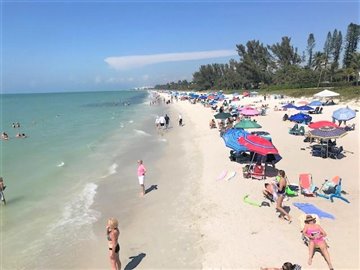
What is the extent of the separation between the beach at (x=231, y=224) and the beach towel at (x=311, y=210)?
0.55ft

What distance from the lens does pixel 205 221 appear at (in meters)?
9.73

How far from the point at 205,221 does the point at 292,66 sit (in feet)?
237

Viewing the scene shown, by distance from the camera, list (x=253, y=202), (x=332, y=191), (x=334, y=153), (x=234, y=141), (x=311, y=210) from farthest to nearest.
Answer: (x=334, y=153)
(x=234, y=141)
(x=332, y=191)
(x=253, y=202)
(x=311, y=210)

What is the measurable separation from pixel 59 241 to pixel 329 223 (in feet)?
24.5

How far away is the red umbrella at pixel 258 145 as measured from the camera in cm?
1247

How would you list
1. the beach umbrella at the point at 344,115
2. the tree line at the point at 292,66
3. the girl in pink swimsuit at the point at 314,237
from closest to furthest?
the girl in pink swimsuit at the point at 314,237 → the beach umbrella at the point at 344,115 → the tree line at the point at 292,66

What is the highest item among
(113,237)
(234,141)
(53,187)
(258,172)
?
(234,141)

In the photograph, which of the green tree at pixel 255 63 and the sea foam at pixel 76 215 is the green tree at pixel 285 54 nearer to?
the green tree at pixel 255 63

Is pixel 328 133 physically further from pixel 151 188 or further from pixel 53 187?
pixel 53 187

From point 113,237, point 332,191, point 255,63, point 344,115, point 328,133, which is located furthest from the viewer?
point 255,63

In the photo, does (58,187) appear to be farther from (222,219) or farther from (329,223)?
(329,223)

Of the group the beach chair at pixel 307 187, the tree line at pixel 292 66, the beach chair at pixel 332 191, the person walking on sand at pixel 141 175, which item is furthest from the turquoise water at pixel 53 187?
the tree line at pixel 292 66

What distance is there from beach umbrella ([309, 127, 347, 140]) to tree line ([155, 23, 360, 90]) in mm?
43988

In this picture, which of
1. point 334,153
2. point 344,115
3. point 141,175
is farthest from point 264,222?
point 344,115
